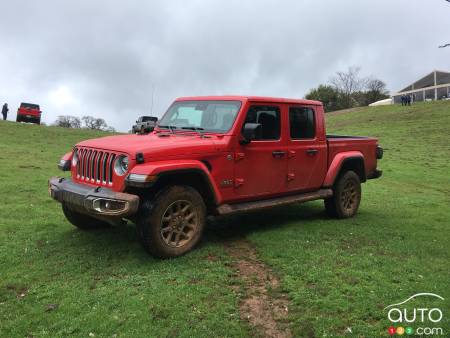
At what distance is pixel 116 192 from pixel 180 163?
794 mm

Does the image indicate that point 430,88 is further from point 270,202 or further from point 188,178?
point 188,178

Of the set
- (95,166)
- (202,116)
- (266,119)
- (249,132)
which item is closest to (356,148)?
(266,119)

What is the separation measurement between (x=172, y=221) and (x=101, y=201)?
890mm

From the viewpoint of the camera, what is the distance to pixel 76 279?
5258mm

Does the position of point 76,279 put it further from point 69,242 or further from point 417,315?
point 417,315

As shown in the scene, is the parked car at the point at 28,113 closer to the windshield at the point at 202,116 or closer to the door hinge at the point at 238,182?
the windshield at the point at 202,116

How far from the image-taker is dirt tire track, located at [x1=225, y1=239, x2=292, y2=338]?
430 centimetres

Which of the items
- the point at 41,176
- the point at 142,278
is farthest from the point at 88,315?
the point at 41,176

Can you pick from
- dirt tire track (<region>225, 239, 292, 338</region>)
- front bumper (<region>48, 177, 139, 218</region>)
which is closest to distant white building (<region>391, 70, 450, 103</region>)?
dirt tire track (<region>225, 239, 292, 338</region>)

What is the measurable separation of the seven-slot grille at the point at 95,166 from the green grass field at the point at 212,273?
95 cm

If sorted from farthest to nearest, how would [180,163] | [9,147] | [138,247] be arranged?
1. [9,147]
2. [138,247]
3. [180,163]

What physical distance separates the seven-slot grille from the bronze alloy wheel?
794mm

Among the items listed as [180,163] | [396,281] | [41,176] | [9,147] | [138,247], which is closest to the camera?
[396,281]

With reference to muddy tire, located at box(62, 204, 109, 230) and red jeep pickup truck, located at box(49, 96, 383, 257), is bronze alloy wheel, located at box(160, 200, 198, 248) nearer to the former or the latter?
red jeep pickup truck, located at box(49, 96, 383, 257)
